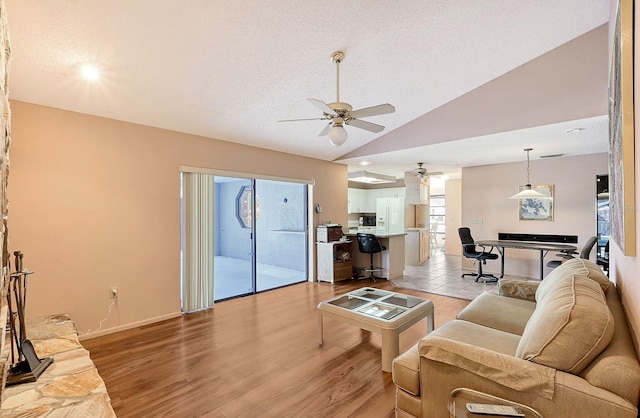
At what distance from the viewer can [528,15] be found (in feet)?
9.52

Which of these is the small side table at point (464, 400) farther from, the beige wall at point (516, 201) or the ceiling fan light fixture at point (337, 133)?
the beige wall at point (516, 201)

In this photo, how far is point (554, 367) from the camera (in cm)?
133

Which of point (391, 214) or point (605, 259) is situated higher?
point (391, 214)

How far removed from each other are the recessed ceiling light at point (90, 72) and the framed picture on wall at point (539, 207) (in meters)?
6.98

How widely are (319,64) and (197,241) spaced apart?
2805 mm

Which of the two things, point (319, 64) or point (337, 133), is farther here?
point (319, 64)

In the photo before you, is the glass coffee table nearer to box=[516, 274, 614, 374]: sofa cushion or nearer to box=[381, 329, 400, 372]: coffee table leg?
box=[381, 329, 400, 372]: coffee table leg

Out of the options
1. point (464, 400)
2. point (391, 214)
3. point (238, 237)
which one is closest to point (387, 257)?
point (391, 214)

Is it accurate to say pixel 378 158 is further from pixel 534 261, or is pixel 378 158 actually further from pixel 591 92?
pixel 534 261

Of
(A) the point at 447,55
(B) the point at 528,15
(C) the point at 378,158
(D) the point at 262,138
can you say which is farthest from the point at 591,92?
(D) the point at 262,138

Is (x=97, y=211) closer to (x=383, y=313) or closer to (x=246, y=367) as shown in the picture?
(x=246, y=367)

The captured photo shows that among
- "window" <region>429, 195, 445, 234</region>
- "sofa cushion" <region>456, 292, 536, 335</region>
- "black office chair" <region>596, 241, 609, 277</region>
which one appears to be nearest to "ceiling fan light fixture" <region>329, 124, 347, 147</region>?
"sofa cushion" <region>456, 292, 536, 335</region>

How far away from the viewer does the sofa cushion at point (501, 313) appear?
7.65ft

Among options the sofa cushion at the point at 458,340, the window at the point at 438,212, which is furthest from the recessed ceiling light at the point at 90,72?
the window at the point at 438,212
